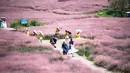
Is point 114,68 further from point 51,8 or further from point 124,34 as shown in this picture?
point 51,8

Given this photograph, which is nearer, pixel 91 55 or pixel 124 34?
pixel 91 55

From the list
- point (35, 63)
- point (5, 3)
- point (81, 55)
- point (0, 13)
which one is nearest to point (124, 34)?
point (81, 55)

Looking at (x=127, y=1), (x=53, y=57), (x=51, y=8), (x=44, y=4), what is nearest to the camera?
(x=53, y=57)

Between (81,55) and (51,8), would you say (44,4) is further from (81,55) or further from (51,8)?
(81,55)

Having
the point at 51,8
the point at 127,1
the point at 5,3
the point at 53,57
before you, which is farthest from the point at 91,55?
the point at 5,3

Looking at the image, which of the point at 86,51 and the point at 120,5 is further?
the point at 120,5

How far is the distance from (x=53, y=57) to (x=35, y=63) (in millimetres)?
3343

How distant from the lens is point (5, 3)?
8488 centimetres

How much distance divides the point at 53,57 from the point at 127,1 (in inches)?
1742

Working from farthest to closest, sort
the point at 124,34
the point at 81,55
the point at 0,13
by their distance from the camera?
1. the point at 0,13
2. the point at 124,34
3. the point at 81,55

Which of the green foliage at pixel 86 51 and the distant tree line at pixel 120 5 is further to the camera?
the distant tree line at pixel 120 5

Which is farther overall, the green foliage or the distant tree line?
the distant tree line

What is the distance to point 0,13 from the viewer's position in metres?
67.8

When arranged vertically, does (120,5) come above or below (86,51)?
above
